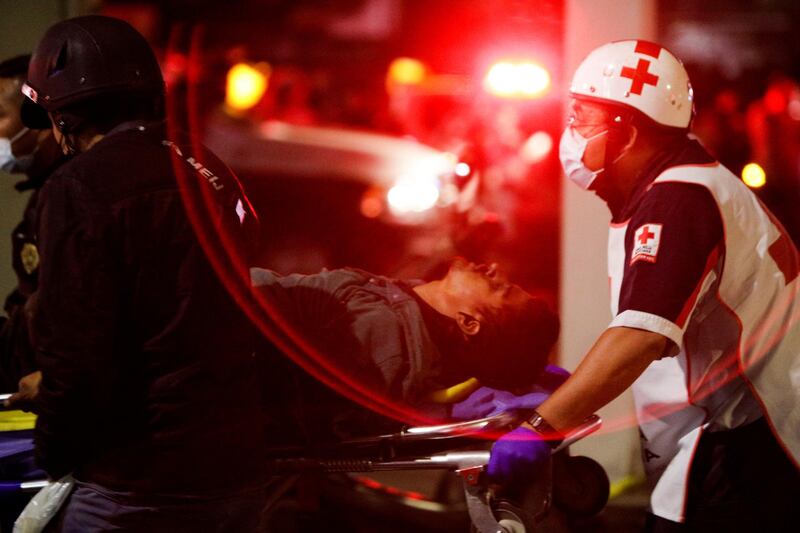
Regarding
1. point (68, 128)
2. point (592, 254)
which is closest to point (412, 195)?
point (592, 254)

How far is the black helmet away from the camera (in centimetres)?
278

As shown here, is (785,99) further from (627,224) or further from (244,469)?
(244,469)

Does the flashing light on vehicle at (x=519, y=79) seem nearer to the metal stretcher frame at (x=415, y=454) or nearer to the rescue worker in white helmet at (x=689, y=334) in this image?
the rescue worker in white helmet at (x=689, y=334)

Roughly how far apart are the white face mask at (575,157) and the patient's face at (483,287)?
16.4 inches

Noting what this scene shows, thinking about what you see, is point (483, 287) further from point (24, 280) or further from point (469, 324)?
point (24, 280)

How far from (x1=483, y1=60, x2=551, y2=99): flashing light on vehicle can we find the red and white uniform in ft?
27.9

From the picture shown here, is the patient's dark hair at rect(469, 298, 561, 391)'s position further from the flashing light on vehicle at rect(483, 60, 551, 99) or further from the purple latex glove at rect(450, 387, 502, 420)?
the flashing light on vehicle at rect(483, 60, 551, 99)

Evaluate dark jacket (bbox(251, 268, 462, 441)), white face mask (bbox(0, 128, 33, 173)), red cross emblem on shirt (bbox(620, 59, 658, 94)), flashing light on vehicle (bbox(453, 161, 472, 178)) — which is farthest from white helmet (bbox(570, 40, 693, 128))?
white face mask (bbox(0, 128, 33, 173))

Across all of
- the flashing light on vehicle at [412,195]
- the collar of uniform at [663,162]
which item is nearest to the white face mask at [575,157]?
the collar of uniform at [663,162]

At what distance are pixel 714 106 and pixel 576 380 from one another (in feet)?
34.0

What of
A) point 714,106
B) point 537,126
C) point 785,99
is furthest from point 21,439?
point 785,99

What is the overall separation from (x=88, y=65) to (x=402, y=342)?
1.30 m

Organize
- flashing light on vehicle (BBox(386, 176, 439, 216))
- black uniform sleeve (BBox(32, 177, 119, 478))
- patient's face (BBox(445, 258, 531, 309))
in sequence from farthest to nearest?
flashing light on vehicle (BBox(386, 176, 439, 216)) < patient's face (BBox(445, 258, 531, 309)) < black uniform sleeve (BBox(32, 177, 119, 478))

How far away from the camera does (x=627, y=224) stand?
3.31m
